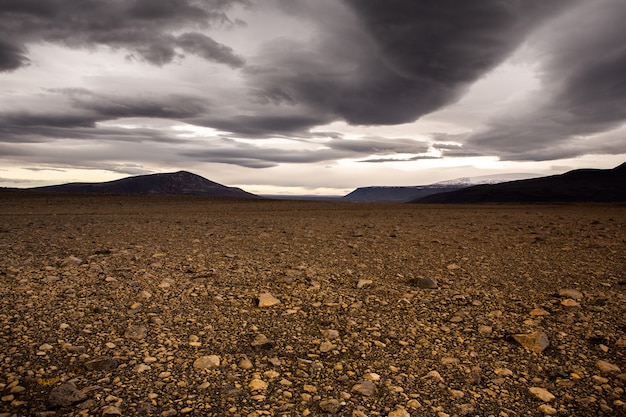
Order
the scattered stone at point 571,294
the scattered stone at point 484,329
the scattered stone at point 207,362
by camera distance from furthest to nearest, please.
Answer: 1. the scattered stone at point 571,294
2. the scattered stone at point 484,329
3. the scattered stone at point 207,362

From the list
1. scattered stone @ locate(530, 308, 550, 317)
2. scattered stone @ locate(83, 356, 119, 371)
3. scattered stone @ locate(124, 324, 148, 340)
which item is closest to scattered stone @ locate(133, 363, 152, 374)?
scattered stone @ locate(83, 356, 119, 371)

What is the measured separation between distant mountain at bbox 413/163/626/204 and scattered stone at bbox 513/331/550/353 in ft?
511

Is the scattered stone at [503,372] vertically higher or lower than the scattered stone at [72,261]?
lower

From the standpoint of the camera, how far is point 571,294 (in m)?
6.19

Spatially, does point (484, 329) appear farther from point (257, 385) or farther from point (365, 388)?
point (257, 385)

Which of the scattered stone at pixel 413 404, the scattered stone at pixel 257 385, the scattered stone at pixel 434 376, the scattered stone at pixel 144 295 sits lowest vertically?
the scattered stone at pixel 413 404

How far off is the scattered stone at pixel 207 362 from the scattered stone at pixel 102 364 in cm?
81

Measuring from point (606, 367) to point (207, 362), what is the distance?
4307mm

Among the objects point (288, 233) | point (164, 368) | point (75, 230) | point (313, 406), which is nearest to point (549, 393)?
point (313, 406)

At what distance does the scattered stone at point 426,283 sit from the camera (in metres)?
6.82

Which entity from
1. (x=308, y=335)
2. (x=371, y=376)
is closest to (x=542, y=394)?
(x=371, y=376)

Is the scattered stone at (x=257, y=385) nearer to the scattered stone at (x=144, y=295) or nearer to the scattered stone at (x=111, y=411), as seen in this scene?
the scattered stone at (x=111, y=411)

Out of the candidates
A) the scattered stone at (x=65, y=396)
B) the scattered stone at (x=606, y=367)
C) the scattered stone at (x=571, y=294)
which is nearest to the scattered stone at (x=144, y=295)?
the scattered stone at (x=65, y=396)

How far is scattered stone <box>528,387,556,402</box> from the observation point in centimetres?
355
